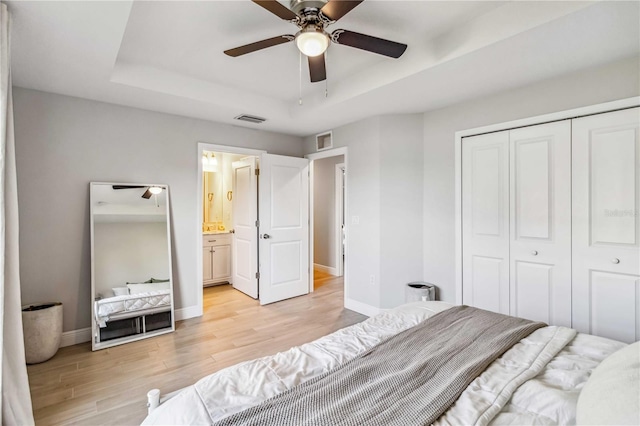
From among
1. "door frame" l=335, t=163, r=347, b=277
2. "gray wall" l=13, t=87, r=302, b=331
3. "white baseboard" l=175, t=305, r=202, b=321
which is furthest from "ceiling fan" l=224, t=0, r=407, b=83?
"door frame" l=335, t=163, r=347, b=277

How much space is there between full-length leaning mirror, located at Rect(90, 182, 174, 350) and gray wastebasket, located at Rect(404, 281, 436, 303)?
2.59 m

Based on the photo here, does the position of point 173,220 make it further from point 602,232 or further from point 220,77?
point 602,232

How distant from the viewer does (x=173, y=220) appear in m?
3.60

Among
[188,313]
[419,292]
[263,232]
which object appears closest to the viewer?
[419,292]

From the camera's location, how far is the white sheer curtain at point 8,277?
164 centimetres

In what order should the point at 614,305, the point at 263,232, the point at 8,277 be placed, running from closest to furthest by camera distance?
1. the point at 8,277
2. the point at 614,305
3. the point at 263,232

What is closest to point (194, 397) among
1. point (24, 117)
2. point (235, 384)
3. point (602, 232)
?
point (235, 384)

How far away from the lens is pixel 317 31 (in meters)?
1.81

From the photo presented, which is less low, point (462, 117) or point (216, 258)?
point (462, 117)

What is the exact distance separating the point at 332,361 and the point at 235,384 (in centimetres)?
41

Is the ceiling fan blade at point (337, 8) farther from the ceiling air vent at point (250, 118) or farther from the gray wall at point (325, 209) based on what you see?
the gray wall at point (325, 209)

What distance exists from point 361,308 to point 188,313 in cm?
208

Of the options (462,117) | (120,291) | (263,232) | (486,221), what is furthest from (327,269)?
(462,117)

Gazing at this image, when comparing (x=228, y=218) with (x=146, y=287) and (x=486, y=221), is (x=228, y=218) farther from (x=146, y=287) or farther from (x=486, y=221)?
(x=486, y=221)
